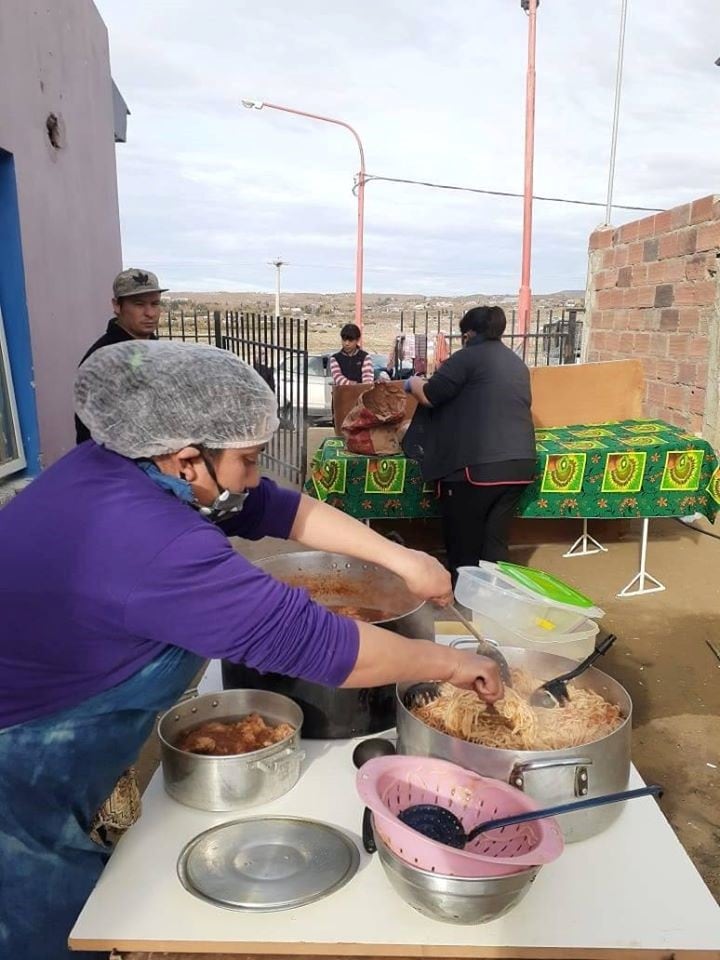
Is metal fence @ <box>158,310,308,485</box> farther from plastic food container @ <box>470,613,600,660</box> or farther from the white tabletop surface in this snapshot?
the white tabletop surface

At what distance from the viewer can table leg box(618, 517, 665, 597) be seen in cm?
529

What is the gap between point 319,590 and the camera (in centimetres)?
210

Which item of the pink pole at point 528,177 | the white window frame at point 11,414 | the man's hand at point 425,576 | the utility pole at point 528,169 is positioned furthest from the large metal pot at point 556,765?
the pink pole at point 528,177

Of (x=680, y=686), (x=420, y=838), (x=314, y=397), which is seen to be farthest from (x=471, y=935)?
(x=314, y=397)

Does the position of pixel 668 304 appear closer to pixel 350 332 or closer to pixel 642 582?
pixel 642 582

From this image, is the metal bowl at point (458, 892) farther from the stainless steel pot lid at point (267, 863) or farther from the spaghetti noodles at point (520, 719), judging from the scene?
the spaghetti noodles at point (520, 719)

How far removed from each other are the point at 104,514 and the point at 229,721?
63 centimetres

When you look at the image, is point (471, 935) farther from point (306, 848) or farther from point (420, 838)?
point (306, 848)

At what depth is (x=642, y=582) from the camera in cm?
539

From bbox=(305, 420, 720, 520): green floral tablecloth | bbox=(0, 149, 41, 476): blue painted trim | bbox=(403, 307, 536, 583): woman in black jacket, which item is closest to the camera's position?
bbox=(0, 149, 41, 476): blue painted trim

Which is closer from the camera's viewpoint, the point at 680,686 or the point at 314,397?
the point at 680,686

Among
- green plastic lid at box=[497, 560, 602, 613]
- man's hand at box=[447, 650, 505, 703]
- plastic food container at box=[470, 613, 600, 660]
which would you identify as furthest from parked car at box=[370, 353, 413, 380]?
man's hand at box=[447, 650, 505, 703]

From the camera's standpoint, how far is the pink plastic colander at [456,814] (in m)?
1.12

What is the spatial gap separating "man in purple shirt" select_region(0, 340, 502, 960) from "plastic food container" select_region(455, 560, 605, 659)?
1.66 ft
